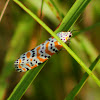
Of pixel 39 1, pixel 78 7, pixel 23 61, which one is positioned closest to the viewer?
pixel 78 7

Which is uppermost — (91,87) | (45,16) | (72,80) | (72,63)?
(45,16)

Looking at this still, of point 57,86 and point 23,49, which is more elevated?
point 23,49

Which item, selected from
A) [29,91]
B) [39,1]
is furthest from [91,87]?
[39,1]

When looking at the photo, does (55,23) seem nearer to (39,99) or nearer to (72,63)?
(72,63)

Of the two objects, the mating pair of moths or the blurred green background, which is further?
the blurred green background

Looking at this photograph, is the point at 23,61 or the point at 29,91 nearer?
the point at 23,61

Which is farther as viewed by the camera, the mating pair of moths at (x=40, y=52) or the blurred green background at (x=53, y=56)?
the blurred green background at (x=53, y=56)

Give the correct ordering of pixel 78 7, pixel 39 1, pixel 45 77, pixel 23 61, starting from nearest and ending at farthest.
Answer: pixel 78 7
pixel 23 61
pixel 39 1
pixel 45 77

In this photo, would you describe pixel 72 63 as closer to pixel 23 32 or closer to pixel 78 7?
pixel 23 32

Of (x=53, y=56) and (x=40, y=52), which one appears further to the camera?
(x=53, y=56)

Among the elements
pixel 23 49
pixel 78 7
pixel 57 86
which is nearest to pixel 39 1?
pixel 23 49
